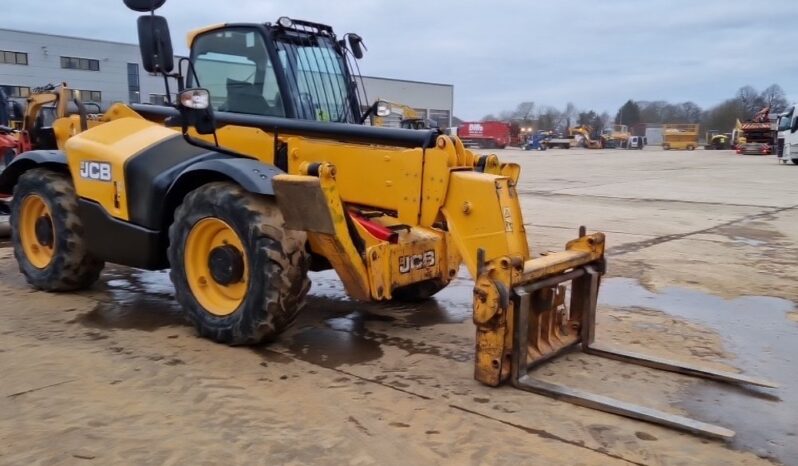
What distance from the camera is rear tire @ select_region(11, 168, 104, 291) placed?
6008 millimetres

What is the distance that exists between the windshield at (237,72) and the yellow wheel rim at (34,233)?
206 cm

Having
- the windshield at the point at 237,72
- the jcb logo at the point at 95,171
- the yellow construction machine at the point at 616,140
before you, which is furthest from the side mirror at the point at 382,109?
the yellow construction machine at the point at 616,140

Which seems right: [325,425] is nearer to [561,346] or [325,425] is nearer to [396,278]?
[396,278]

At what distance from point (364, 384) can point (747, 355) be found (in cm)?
277

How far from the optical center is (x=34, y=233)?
21.3 feet

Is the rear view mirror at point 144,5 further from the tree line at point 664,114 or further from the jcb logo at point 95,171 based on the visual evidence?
the tree line at point 664,114

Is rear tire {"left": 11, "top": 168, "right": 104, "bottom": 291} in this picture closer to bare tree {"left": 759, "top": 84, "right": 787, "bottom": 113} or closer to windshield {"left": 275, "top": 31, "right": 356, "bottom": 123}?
windshield {"left": 275, "top": 31, "right": 356, "bottom": 123}

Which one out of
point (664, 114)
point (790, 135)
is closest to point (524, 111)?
point (664, 114)

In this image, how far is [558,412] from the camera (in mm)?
3697

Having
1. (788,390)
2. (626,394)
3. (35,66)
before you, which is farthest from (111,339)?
(35,66)

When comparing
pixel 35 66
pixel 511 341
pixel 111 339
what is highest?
pixel 35 66

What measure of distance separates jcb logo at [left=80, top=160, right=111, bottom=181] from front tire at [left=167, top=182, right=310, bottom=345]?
0.97 meters

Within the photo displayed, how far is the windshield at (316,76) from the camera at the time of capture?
534 cm

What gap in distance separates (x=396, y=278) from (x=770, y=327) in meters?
3.20
